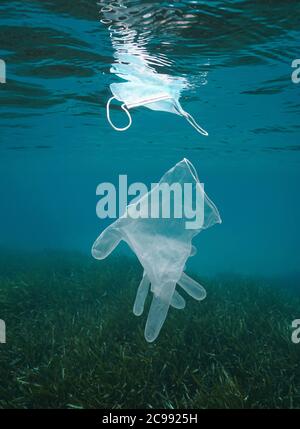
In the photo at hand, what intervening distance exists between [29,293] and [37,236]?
35.9m

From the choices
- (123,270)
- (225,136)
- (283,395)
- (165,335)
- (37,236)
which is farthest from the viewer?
(37,236)

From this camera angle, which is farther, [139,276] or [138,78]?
[139,276]

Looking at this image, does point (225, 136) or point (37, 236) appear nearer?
point (225, 136)

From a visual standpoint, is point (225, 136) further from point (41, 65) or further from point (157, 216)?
point (157, 216)

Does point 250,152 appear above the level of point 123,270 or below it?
above

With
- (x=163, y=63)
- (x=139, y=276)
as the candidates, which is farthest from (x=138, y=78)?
(x=139, y=276)

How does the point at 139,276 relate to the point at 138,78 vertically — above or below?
below

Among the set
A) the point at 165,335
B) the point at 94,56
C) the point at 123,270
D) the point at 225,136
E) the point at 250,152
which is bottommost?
the point at 165,335

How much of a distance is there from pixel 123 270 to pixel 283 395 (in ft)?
29.1

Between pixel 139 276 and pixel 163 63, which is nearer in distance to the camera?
pixel 163 63

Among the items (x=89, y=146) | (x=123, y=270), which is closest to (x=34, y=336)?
(x=123, y=270)

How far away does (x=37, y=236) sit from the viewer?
149 feet

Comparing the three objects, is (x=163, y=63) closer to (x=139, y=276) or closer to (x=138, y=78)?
(x=138, y=78)

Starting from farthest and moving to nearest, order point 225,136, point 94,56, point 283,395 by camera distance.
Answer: point 225,136 < point 94,56 < point 283,395
